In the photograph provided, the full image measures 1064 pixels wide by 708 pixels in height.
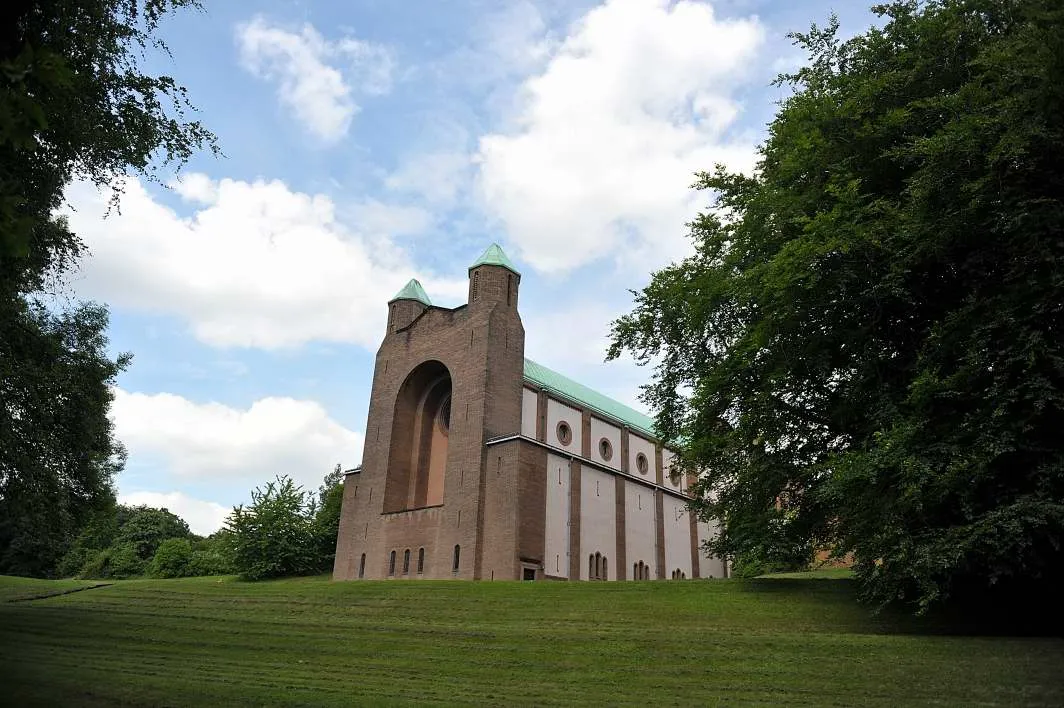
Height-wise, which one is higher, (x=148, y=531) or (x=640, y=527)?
(x=148, y=531)

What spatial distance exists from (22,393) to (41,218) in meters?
6.28

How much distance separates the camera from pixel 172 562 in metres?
55.5

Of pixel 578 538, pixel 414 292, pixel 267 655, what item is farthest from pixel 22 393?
pixel 414 292

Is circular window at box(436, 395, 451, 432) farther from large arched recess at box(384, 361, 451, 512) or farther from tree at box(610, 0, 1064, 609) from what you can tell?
tree at box(610, 0, 1064, 609)

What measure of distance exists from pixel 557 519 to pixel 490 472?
3.88 metres

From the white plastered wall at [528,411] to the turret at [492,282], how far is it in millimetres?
4517

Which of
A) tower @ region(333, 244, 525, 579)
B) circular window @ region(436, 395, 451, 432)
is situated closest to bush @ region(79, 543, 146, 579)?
tower @ region(333, 244, 525, 579)

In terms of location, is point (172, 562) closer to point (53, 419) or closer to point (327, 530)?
point (327, 530)

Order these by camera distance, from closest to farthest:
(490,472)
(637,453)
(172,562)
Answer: (490,472), (637,453), (172,562)

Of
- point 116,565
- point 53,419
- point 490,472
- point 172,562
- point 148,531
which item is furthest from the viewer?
point 148,531

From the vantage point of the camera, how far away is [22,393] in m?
17.6

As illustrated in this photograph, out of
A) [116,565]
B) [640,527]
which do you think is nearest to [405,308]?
[640,527]

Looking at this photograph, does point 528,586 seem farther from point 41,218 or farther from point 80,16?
point 80,16

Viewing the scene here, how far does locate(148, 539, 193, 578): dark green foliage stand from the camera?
2170 inches
